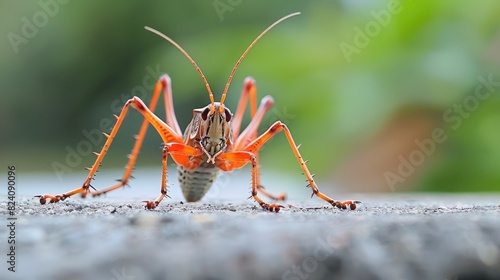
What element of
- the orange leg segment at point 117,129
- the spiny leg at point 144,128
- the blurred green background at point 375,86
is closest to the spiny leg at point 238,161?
Result: the orange leg segment at point 117,129

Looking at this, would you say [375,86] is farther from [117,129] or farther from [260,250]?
[260,250]

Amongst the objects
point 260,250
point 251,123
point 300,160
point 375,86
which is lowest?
point 260,250

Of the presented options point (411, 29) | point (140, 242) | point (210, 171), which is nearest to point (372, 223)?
point (140, 242)

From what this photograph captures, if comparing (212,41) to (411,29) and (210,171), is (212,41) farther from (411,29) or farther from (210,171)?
(210,171)

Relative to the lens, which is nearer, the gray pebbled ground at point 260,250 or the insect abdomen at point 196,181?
the gray pebbled ground at point 260,250

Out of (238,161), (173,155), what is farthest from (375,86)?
(173,155)

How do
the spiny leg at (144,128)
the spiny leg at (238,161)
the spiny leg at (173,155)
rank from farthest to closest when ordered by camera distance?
the spiny leg at (144,128) < the spiny leg at (238,161) < the spiny leg at (173,155)

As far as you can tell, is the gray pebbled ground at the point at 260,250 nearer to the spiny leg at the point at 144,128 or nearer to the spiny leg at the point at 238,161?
the spiny leg at the point at 238,161
